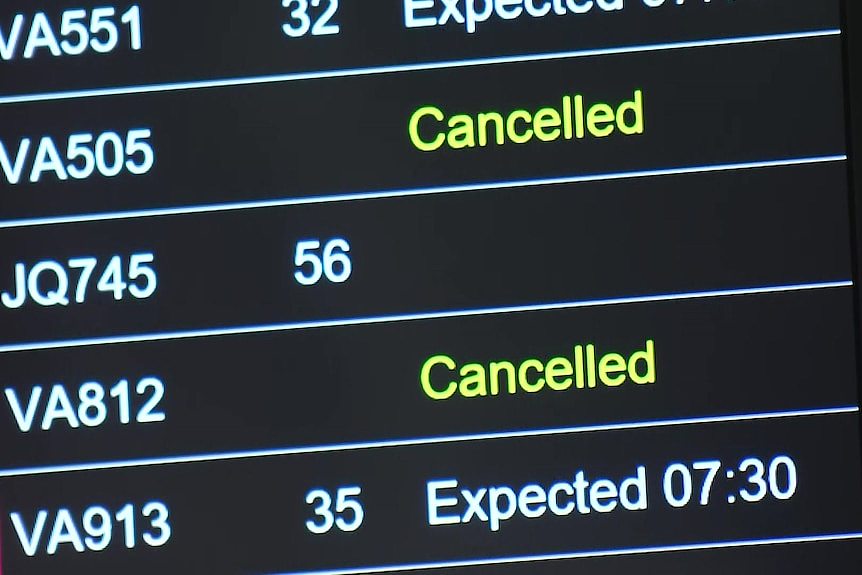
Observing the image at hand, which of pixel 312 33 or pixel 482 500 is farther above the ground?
pixel 312 33

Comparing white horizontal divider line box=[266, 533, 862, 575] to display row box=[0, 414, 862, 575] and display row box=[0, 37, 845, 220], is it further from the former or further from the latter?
display row box=[0, 37, 845, 220]

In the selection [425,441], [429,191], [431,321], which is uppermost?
[429,191]

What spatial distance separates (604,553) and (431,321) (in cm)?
35

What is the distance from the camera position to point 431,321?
1498 mm

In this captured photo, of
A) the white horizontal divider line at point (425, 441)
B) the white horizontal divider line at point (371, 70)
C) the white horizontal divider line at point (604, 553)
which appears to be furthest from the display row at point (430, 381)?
the white horizontal divider line at point (371, 70)

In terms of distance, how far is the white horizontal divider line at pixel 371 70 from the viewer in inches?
59.4

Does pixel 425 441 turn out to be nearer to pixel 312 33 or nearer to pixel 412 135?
pixel 412 135

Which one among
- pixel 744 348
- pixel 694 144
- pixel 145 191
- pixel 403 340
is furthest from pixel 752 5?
pixel 145 191

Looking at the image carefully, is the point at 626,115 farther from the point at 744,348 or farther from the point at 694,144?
the point at 744,348

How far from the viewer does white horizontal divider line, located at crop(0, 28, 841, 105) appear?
4.95ft

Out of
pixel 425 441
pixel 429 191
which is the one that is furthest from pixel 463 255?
pixel 425 441

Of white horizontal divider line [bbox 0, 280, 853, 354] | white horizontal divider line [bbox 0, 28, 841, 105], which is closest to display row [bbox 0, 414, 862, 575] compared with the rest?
white horizontal divider line [bbox 0, 280, 853, 354]

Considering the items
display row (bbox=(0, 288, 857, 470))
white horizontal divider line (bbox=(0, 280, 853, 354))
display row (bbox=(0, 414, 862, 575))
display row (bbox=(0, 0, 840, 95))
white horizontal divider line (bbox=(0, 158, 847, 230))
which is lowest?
display row (bbox=(0, 414, 862, 575))

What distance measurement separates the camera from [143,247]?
150 cm
